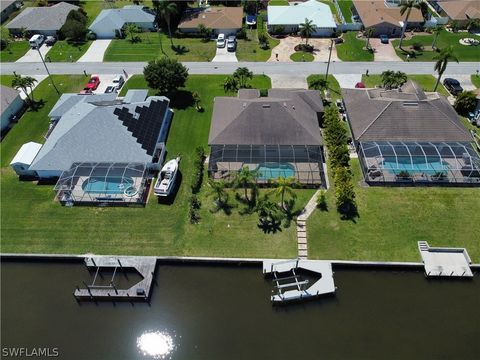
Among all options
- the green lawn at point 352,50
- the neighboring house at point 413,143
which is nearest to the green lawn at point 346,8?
the green lawn at point 352,50

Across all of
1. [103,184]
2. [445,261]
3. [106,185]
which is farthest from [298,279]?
[103,184]

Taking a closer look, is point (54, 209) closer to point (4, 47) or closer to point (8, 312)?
point (8, 312)

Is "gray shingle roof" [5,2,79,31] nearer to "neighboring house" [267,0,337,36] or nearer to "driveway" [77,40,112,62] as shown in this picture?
"driveway" [77,40,112,62]

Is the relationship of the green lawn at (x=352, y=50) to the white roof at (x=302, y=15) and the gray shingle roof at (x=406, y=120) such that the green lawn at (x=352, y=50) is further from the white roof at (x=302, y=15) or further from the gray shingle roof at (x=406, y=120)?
the gray shingle roof at (x=406, y=120)

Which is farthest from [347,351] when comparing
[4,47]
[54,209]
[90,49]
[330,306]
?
[4,47]

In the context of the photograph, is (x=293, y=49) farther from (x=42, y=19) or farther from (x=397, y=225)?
(x=42, y=19)
